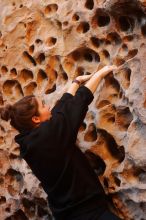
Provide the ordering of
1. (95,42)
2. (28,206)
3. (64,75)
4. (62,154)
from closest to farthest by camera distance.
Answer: (62,154)
(95,42)
(64,75)
(28,206)

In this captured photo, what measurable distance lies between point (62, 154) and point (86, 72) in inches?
17.0

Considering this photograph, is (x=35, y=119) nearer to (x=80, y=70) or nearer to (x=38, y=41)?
(x=80, y=70)

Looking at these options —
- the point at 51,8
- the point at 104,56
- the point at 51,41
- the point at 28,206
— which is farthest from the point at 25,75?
the point at 28,206

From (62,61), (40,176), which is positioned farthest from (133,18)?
(40,176)

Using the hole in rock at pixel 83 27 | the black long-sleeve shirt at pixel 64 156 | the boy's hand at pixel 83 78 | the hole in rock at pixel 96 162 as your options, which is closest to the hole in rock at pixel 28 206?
the hole in rock at pixel 96 162

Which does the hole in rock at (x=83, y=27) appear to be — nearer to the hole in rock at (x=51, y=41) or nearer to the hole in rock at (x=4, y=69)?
the hole in rock at (x=51, y=41)

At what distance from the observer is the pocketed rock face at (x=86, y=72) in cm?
161

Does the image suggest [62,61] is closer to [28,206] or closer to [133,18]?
[133,18]

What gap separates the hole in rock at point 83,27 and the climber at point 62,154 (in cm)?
34

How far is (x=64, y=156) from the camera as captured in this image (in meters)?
1.50

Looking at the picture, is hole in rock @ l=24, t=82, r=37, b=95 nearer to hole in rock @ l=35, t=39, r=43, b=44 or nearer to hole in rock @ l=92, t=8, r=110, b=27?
hole in rock @ l=35, t=39, r=43, b=44

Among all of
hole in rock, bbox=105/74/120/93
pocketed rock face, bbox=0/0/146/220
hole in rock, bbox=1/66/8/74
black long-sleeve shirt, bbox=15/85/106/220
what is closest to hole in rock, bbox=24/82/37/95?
pocketed rock face, bbox=0/0/146/220

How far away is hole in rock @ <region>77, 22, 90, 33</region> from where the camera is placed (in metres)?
1.80

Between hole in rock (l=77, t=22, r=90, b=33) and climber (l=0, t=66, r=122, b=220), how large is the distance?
0.34 m
